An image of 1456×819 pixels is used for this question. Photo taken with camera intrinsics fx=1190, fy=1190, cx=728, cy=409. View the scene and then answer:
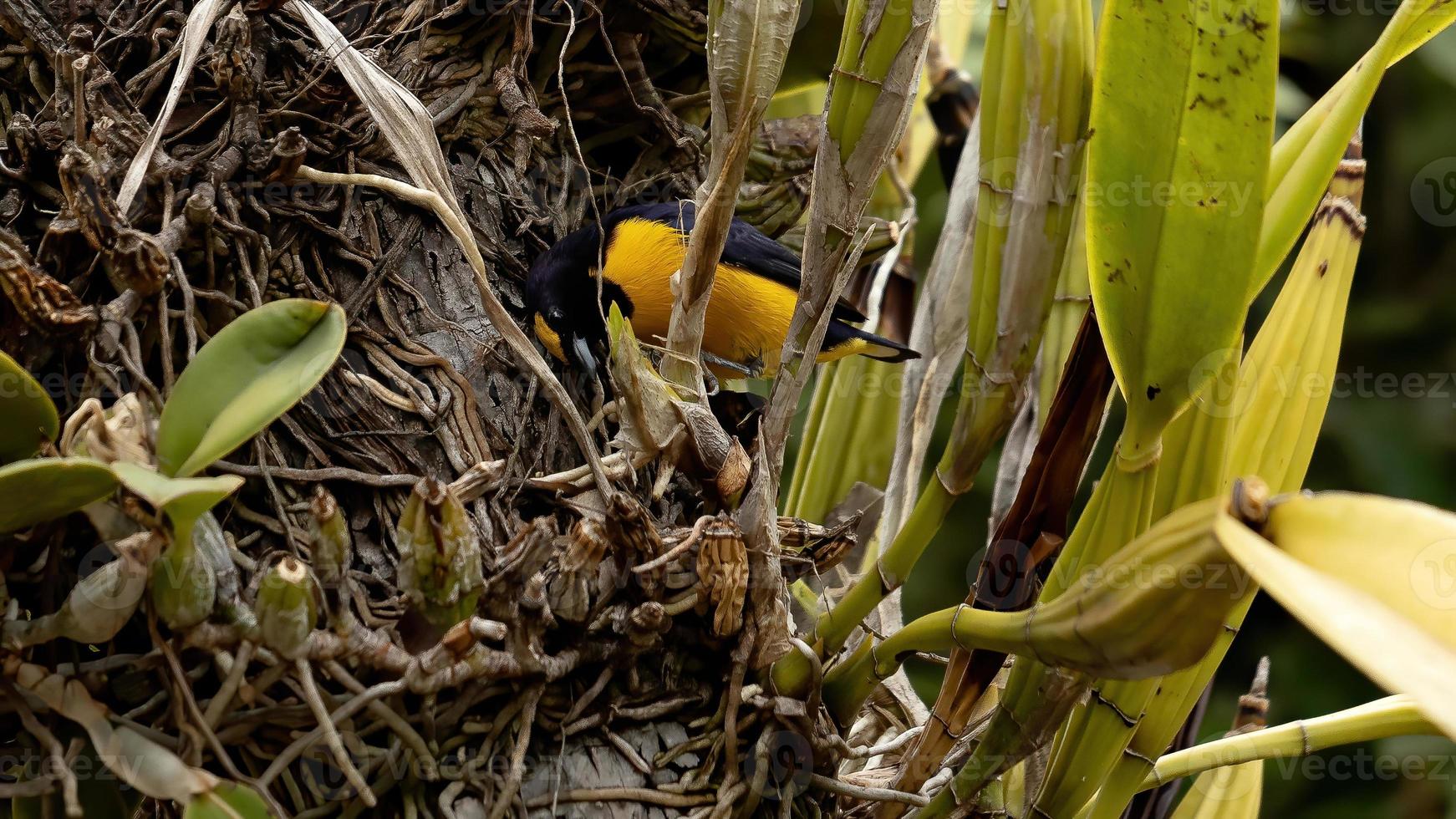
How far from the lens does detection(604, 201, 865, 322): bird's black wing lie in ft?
5.02

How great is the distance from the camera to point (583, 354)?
4.62ft

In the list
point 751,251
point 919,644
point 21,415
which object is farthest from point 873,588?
point 751,251

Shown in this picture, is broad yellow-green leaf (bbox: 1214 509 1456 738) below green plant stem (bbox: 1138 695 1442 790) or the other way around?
the other way around

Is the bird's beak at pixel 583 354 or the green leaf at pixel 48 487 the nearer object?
the green leaf at pixel 48 487

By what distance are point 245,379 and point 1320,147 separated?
2.18ft

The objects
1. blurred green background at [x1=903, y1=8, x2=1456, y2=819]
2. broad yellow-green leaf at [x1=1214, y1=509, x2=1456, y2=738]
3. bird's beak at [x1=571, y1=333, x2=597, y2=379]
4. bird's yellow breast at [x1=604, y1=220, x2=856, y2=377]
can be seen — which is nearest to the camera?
broad yellow-green leaf at [x1=1214, y1=509, x2=1456, y2=738]

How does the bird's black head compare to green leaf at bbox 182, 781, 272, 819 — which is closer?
green leaf at bbox 182, 781, 272, 819

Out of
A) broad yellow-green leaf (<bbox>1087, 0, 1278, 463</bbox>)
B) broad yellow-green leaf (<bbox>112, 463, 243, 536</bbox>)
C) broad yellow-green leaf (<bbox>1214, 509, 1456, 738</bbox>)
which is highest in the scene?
broad yellow-green leaf (<bbox>1087, 0, 1278, 463</bbox>)

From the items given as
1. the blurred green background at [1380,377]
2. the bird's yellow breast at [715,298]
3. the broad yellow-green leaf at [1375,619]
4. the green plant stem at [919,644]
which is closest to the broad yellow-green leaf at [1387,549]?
the broad yellow-green leaf at [1375,619]

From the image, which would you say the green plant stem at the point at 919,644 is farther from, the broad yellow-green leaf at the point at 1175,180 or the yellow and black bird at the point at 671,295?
the yellow and black bird at the point at 671,295

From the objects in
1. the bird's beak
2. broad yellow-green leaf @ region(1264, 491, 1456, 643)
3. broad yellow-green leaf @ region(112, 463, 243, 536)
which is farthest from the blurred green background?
broad yellow-green leaf @ region(112, 463, 243, 536)

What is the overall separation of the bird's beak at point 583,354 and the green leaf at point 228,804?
759 mm

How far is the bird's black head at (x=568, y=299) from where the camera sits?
124 centimetres

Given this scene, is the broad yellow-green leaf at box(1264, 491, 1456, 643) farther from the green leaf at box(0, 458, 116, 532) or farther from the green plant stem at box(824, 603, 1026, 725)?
the green leaf at box(0, 458, 116, 532)
